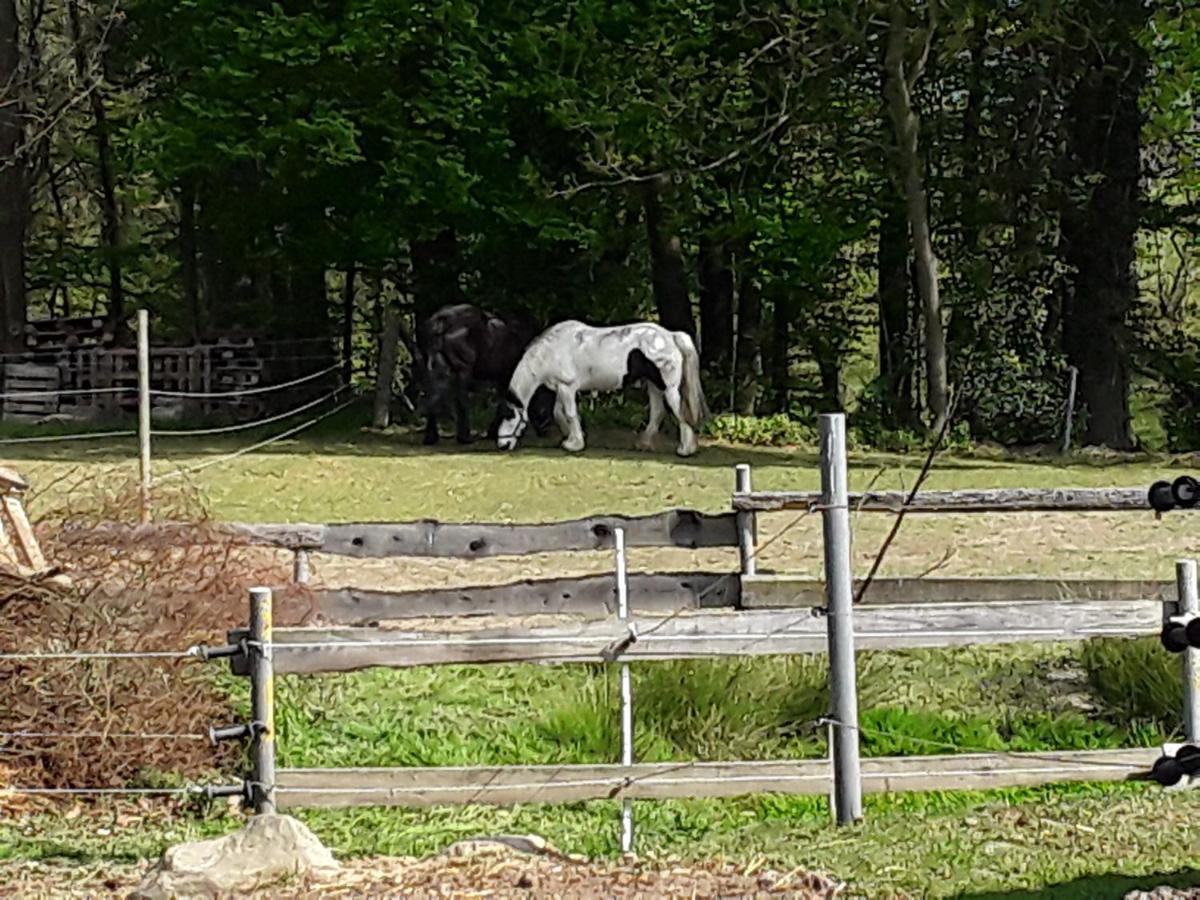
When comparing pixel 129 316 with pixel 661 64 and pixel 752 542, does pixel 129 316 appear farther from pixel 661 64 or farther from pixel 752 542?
pixel 752 542

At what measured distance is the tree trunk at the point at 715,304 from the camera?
25.7 meters

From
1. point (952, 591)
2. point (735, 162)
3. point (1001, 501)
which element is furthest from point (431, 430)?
point (1001, 501)

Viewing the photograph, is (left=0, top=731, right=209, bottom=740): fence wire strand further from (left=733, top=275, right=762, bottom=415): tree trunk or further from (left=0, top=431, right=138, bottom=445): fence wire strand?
(left=733, top=275, right=762, bottom=415): tree trunk

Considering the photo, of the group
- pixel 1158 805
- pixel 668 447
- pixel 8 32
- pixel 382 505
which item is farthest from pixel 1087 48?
pixel 1158 805

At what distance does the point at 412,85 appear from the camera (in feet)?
77.6

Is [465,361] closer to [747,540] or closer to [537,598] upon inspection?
[747,540]

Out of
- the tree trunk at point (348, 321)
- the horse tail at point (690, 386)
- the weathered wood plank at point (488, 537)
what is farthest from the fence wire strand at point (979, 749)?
the tree trunk at point (348, 321)

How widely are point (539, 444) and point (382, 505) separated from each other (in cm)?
527

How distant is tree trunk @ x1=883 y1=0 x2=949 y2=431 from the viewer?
20.6m

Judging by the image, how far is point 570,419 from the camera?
1964 cm

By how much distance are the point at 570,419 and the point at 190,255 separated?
41.2 ft

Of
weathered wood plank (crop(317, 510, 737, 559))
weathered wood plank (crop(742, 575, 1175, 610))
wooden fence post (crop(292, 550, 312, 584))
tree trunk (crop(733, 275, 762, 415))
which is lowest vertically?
weathered wood plank (crop(742, 575, 1175, 610))

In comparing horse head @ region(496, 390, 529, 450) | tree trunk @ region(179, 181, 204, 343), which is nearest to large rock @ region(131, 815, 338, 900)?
horse head @ region(496, 390, 529, 450)

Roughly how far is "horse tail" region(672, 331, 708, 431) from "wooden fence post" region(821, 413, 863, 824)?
46.8 ft
